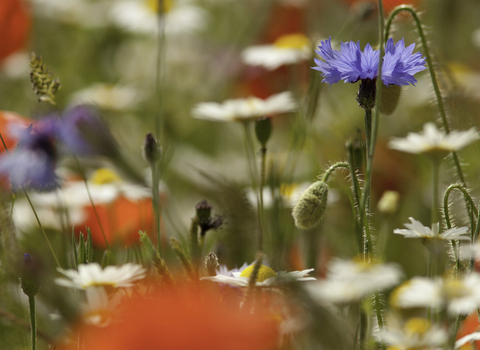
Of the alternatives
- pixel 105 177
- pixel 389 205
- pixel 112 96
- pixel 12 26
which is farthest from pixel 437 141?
pixel 112 96

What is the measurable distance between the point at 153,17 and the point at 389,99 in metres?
1.26

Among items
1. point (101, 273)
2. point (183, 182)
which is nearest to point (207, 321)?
point (101, 273)

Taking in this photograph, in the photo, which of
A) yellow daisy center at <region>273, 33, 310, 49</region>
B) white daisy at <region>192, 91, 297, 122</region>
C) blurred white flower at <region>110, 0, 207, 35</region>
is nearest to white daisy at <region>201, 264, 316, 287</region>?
white daisy at <region>192, 91, 297, 122</region>

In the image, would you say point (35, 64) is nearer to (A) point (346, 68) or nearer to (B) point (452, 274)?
(A) point (346, 68)

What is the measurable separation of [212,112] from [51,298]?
0.53 m

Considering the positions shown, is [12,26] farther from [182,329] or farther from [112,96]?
[182,329]

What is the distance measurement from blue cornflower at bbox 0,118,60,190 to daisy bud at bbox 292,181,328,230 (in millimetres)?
223

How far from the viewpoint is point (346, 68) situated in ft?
1.38

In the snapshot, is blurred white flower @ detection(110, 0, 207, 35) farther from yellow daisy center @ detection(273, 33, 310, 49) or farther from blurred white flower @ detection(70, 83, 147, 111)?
yellow daisy center @ detection(273, 33, 310, 49)

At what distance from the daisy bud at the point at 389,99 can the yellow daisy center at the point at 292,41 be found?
2.35 feet

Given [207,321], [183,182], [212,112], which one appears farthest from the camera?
[183,182]

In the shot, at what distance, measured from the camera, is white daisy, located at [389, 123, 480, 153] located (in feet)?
1.76

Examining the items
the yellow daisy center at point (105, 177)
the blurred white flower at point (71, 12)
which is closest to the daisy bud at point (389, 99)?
the yellow daisy center at point (105, 177)

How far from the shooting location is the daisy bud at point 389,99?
490 millimetres
